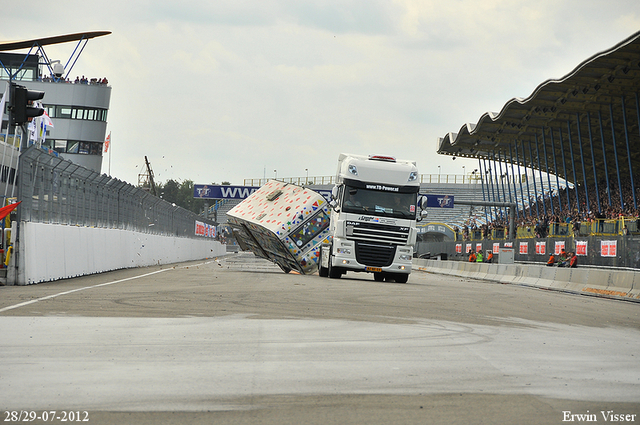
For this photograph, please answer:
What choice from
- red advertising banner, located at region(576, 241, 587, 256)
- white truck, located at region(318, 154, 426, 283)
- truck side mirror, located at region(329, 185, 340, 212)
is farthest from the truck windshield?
red advertising banner, located at region(576, 241, 587, 256)

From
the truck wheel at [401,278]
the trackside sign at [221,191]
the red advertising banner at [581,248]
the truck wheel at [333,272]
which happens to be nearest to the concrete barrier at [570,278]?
the red advertising banner at [581,248]

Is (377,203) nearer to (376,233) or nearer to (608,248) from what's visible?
(376,233)

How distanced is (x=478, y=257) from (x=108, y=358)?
4187cm

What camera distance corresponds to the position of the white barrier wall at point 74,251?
17.7 metres

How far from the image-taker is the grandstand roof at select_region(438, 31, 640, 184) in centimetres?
4478

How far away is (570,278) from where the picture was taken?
973 inches

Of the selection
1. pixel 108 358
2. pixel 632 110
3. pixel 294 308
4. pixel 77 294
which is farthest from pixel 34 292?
pixel 632 110

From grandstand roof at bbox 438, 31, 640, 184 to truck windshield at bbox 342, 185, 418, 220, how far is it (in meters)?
20.2

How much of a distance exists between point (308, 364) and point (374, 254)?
17.3m

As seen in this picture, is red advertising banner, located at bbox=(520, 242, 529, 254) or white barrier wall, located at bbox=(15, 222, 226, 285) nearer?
white barrier wall, located at bbox=(15, 222, 226, 285)

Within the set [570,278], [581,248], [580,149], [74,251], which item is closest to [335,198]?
[570,278]

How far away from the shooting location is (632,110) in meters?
53.6

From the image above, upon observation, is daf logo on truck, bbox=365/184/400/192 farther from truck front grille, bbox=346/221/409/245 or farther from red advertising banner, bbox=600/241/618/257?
red advertising banner, bbox=600/241/618/257

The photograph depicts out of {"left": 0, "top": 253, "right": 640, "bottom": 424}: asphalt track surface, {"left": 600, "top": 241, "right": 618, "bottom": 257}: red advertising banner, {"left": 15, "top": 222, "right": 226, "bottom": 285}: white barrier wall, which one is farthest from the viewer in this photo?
{"left": 600, "top": 241, "right": 618, "bottom": 257}: red advertising banner
